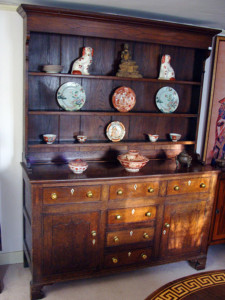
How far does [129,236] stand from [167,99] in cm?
128

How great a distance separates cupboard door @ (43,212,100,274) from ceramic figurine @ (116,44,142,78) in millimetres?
1159

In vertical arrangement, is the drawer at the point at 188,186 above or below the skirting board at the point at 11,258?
above

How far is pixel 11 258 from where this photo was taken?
2.72 meters

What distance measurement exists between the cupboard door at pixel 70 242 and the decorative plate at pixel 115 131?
713 mm

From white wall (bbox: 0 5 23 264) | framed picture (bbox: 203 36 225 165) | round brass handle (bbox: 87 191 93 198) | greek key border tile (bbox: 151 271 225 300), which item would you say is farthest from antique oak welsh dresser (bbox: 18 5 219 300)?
greek key border tile (bbox: 151 271 225 300)


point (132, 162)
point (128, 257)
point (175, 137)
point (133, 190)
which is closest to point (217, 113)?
point (175, 137)

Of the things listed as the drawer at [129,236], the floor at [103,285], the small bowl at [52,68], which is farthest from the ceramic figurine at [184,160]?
the small bowl at [52,68]

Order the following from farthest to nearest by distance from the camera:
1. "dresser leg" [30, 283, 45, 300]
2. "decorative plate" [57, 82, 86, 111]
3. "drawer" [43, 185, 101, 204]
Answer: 1. "decorative plate" [57, 82, 86, 111]
2. "dresser leg" [30, 283, 45, 300]
3. "drawer" [43, 185, 101, 204]

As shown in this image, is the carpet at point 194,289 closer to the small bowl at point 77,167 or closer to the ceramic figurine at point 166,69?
the small bowl at point 77,167

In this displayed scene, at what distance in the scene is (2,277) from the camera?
254cm

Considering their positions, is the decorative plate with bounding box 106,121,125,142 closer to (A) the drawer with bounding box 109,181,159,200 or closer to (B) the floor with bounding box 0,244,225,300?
(A) the drawer with bounding box 109,181,159,200

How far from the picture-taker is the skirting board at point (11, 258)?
8.87 feet

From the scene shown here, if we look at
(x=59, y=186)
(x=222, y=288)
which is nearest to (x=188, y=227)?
(x=222, y=288)

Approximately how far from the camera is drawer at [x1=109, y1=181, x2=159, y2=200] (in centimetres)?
235
